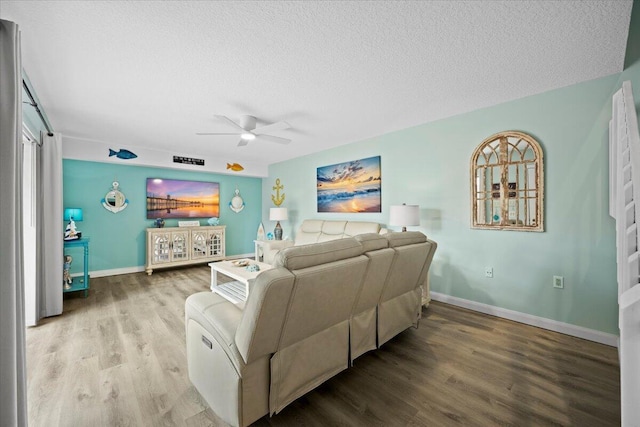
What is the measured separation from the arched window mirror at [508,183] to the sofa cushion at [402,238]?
113 cm

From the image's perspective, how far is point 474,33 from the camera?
1.72 meters

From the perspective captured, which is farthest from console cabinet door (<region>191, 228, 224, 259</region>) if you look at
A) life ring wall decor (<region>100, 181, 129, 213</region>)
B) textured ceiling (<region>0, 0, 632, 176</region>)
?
textured ceiling (<region>0, 0, 632, 176</region>)

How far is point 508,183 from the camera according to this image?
283 cm

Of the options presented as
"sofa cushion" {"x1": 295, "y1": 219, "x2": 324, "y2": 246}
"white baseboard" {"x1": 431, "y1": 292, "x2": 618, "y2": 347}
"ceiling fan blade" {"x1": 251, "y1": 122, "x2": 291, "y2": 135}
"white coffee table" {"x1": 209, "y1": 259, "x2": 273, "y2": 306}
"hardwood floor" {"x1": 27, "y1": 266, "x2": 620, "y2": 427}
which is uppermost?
"ceiling fan blade" {"x1": 251, "y1": 122, "x2": 291, "y2": 135}

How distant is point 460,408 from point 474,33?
2312 mm

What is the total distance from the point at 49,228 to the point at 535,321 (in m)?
5.23

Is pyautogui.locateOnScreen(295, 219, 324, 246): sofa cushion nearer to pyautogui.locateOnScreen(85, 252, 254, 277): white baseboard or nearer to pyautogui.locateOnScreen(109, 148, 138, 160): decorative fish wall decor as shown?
pyautogui.locateOnScreen(85, 252, 254, 277): white baseboard

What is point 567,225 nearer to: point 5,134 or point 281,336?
point 281,336

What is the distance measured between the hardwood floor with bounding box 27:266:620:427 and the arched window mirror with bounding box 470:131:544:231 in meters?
1.05

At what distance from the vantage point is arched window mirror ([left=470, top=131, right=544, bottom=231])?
8.73 ft

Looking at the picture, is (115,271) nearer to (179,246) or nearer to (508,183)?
(179,246)

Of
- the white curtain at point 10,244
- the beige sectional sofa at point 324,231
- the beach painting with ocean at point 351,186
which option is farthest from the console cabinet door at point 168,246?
the white curtain at point 10,244

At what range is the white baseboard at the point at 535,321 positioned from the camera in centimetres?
232

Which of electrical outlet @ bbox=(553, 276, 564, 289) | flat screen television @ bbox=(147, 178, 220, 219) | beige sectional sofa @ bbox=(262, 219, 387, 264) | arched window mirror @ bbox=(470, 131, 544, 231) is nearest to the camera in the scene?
electrical outlet @ bbox=(553, 276, 564, 289)
